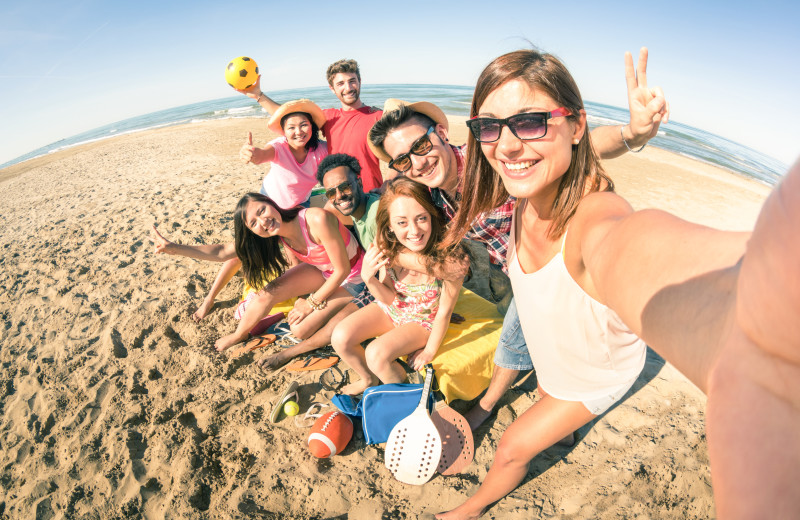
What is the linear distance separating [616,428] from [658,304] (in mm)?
2641

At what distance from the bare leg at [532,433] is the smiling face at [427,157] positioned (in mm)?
1555

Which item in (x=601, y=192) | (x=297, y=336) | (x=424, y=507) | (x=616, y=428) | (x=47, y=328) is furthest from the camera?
(x=47, y=328)

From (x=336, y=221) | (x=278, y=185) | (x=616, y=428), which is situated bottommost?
(x=616, y=428)

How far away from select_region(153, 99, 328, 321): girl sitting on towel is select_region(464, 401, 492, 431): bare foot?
2467 mm

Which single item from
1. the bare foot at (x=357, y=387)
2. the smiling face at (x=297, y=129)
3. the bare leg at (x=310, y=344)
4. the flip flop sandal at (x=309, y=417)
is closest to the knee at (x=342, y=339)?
the bare foot at (x=357, y=387)

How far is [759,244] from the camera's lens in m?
0.42

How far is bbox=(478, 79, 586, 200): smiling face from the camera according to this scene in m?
1.62

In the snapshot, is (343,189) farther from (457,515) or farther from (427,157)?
(457,515)

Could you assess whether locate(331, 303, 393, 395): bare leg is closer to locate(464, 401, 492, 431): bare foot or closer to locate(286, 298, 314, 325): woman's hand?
locate(286, 298, 314, 325): woman's hand

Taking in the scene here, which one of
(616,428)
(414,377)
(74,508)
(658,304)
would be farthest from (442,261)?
(74,508)

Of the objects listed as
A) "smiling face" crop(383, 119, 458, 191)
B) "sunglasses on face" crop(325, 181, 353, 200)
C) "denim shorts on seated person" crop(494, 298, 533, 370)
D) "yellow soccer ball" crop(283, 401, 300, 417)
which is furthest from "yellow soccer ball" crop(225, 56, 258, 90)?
"denim shorts on seated person" crop(494, 298, 533, 370)

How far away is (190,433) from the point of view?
2.97 meters

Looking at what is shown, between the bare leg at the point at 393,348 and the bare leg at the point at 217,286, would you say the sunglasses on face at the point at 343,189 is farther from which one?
the bare leg at the point at 217,286

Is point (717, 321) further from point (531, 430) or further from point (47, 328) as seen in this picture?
point (47, 328)
